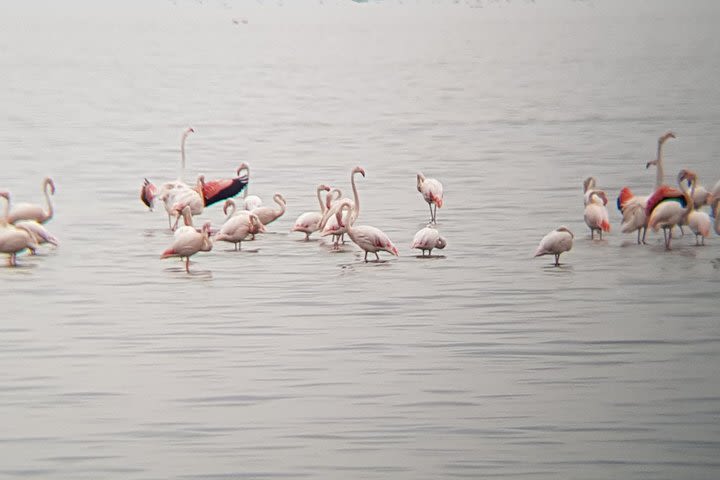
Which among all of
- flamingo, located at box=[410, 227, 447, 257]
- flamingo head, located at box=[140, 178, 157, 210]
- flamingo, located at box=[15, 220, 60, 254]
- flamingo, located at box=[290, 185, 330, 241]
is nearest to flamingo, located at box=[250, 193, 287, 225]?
flamingo, located at box=[290, 185, 330, 241]

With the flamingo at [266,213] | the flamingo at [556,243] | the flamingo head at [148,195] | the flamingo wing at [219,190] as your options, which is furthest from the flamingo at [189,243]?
the flamingo head at [148,195]

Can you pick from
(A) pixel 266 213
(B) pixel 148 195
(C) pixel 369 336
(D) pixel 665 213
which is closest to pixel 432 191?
(A) pixel 266 213

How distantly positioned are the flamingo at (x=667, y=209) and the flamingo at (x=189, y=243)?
442cm

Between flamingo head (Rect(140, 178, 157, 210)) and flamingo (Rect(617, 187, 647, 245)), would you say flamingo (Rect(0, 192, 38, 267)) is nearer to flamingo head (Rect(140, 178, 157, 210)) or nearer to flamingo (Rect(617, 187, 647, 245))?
flamingo head (Rect(140, 178, 157, 210))

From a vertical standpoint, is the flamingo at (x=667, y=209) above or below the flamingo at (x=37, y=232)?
above

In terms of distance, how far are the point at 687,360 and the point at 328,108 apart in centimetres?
3547

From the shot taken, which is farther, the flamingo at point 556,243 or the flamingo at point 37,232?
the flamingo at point 37,232

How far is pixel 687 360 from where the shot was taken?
11.8 meters

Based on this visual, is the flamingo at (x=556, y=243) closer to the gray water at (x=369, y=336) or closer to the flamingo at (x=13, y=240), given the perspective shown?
the gray water at (x=369, y=336)

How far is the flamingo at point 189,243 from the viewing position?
15.4 m

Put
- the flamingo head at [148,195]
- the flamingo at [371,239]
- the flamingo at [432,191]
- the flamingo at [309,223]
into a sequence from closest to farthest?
the flamingo at [371,239]
the flamingo at [309,223]
the flamingo at [432,191]
the flamingo head at [148,195]

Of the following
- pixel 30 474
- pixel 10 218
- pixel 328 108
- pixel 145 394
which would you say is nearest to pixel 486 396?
pixel 145 394

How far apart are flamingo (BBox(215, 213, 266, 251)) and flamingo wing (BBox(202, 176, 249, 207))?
101 inches

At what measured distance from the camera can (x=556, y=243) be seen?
1547 centimetres
